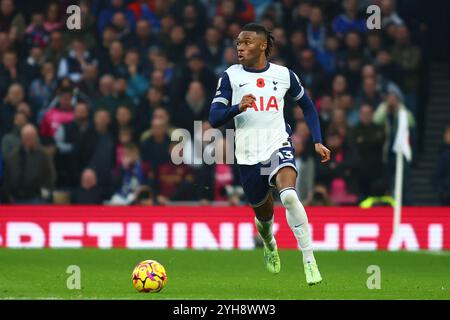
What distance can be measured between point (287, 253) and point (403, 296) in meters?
6.68

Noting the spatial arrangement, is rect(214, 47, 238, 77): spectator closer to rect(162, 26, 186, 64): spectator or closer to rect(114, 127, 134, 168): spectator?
rect(162, 26, 186, 64): spectator

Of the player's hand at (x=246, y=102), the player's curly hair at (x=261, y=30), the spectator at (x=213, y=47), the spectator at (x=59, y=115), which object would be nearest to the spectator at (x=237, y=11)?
the spectator at (x=213, y=47)

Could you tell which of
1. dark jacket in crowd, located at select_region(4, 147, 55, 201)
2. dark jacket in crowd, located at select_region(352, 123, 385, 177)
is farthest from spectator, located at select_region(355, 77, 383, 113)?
dark jacket in crowd, located at select_region(4, 147, 55, 201)

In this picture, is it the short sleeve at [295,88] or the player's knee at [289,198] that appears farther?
the short sleeve at [295,88]

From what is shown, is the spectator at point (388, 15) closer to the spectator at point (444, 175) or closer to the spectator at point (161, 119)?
the spectator at point (444, 175)

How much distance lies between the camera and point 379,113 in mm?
20250

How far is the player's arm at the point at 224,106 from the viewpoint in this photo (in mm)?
11367

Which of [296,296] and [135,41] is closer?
[296,296]

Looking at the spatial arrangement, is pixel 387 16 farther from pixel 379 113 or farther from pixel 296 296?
pixel 296 296

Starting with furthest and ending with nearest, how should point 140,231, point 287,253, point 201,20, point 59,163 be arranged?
point 201,20
point 59,163
point 140,231
point 287,253

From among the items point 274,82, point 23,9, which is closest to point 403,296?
point 274,82

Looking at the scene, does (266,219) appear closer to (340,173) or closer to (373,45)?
(340,173)

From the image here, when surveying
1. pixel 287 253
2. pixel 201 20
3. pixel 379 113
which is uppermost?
pixel 201 20

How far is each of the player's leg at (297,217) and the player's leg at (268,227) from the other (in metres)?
0.84
